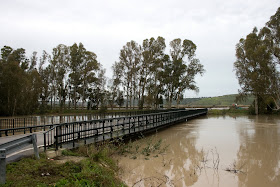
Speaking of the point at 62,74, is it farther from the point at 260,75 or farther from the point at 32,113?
the point at 260,75

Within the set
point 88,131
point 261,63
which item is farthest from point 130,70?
point 88,131

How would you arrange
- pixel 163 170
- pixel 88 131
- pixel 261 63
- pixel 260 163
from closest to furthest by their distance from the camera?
pixel 163 170
pixel 260 163
pixel 88 131
pixel 261 63

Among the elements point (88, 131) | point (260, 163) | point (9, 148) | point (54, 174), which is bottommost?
point (260, 163)

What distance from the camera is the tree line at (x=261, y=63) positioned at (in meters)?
42.7

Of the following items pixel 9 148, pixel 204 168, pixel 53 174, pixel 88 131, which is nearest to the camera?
pixel 9 148

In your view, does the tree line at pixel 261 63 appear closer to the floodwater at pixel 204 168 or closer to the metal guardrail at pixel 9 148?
the floodwater at pixel 204 168

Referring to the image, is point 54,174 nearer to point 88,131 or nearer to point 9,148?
point 9,148

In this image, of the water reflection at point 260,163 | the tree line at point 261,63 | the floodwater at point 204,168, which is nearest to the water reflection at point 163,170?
the floodwater at point 204,168

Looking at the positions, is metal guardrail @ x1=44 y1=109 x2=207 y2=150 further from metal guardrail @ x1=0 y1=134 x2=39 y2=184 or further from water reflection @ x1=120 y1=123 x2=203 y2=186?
water reflection @ x1=120 y1=123 x2=203 y2=186

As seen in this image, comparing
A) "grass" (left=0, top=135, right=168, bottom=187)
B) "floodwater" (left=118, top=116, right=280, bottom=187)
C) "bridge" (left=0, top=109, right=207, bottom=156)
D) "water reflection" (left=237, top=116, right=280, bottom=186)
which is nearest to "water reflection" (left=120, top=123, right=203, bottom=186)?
"floodwater" (left=118, top=116, right=280, bottom=187)

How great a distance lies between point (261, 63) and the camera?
43.0 m

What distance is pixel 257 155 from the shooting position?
466 inches

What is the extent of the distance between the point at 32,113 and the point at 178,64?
31.0 metres

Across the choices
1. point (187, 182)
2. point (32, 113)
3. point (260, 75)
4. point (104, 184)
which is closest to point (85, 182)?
point (104, 184)
